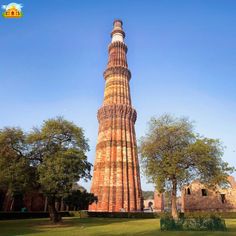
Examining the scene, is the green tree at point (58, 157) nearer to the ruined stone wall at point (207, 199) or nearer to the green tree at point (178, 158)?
the green tree at point (178, 158)

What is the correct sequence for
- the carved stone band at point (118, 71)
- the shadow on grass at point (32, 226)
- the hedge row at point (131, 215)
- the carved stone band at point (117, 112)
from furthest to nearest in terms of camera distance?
the carved stone band at point (118, 71)
the carved stone band at point (117, 112)
the hedge row at point (131, 215)
the shadow on grass at point (32, 226)

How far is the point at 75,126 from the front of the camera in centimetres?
2770

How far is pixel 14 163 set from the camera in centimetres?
2444

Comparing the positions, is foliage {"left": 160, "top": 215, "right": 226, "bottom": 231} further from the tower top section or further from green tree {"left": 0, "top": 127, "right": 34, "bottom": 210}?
the tower top section

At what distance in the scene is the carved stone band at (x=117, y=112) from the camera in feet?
152

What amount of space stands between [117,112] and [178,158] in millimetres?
22247

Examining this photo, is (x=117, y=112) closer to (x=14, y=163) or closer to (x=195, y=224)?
(x=14, y=163)

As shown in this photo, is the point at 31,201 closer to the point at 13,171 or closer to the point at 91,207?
the point at 91,207

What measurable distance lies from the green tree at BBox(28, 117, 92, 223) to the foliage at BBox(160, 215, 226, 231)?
9808mm

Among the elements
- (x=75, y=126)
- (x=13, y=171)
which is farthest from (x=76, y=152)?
(x=13, y=171)

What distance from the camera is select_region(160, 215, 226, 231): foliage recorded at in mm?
17625

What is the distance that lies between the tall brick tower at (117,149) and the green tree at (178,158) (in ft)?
48.9

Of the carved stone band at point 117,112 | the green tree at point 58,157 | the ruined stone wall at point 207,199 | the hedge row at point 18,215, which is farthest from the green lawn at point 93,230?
the carved stone band at point 117,112

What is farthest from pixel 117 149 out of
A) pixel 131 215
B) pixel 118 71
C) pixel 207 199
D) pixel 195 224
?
pixel 195 224
